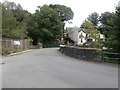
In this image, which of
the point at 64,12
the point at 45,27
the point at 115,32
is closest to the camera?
the point at 115,32

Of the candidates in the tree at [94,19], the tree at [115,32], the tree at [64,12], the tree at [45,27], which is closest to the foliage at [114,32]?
the tree at [115,32]

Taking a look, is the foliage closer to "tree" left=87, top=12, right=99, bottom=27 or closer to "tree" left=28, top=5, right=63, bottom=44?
"tree" left=28, top=5, right=63, bottom=44

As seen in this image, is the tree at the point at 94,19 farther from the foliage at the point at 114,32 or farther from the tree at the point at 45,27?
the foliage at the point at 114,32

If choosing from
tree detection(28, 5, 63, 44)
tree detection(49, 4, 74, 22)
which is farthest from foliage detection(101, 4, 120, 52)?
tree detection(49, 4, 74, 22)

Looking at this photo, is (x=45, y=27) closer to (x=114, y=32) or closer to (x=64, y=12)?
(x=64, y=12)

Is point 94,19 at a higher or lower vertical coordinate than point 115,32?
higher

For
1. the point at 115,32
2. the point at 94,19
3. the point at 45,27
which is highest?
the point at 94,19

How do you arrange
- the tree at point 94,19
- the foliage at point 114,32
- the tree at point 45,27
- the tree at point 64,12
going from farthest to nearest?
1. the tree at point 94,19
2. the tree at point 64,12
3. the tree at point 45,27
4. the foliage at point 114,32

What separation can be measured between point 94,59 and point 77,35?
40517 mm

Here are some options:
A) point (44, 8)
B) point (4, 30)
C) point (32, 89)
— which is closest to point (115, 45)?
point (32, 89)

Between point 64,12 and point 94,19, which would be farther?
point 94,19

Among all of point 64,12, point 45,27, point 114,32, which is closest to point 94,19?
point 64,12

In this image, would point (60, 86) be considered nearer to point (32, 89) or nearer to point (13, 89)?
point (32, 89)

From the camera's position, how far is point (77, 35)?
51.5 m
